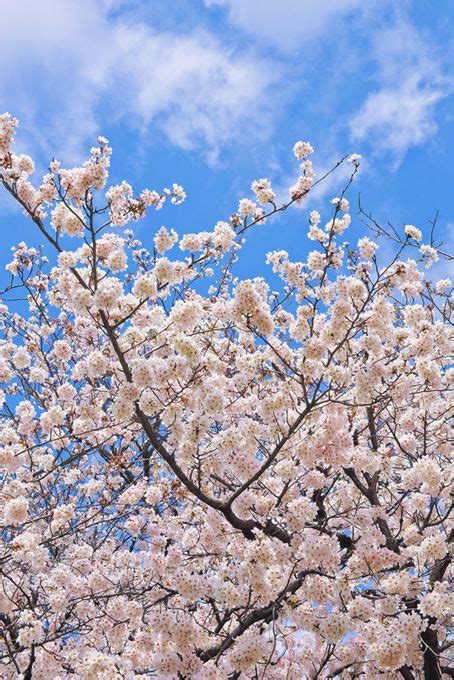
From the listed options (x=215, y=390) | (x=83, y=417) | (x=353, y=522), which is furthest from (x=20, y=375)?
(x=353, y=522)

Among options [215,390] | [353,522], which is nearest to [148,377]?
[215,390]

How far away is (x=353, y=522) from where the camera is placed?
647 centimetres

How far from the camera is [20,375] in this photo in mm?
10867

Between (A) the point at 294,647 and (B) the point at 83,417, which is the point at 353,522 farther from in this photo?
(B) the point at 83,417

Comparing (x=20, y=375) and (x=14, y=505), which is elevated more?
(x=20, y=375)

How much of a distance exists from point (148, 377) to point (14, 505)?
99.4 inches

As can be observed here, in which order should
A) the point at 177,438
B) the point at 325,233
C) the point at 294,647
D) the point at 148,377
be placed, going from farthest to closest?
the point at 294,647 → the point at 325,233 → the point at 177,438 → the point at 148,377

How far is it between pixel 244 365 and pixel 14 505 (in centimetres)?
308

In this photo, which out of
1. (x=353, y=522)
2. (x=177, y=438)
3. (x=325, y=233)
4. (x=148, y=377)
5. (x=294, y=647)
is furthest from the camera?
(x=294, y=647)

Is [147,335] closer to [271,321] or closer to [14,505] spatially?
[271,321]

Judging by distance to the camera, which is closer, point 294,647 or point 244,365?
point 244,365

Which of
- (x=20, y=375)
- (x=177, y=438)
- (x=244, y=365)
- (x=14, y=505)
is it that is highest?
(x=20, y=375)

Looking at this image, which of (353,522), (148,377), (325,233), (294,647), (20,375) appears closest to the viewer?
(148,377)

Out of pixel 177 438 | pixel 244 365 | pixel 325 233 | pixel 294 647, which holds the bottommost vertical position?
pixel 294 647
